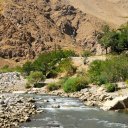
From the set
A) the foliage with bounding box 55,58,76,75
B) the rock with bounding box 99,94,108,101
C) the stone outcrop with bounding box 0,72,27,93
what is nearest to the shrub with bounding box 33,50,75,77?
the foliage with bounding box 55,58,76,75

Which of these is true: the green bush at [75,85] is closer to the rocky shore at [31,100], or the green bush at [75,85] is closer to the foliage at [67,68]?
the rocky shore at [31,100]

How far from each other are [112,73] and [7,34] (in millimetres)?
117144

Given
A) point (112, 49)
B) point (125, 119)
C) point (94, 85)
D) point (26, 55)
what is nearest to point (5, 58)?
point (26, 55)

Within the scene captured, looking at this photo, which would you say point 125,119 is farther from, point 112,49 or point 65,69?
point 112,49

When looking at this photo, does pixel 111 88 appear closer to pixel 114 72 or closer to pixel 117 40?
pixel 114 72

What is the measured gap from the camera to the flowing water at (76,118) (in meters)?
40.2

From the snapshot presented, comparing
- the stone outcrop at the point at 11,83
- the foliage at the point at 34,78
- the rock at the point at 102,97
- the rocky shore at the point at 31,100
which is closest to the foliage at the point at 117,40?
the stone outcrop at the point at 11,83

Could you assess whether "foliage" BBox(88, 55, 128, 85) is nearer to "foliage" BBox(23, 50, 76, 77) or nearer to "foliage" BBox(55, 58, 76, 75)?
"foliage" BBox(55, 58, 76, 75)

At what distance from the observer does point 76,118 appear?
146 feet

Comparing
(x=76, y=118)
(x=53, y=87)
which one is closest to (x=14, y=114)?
(x=76, y=118)

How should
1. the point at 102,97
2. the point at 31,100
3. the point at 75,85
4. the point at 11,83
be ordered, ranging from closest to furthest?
1. the point at 102,97
2. the point at 31,100
3. the point at 75,85
4. the point at 11,83

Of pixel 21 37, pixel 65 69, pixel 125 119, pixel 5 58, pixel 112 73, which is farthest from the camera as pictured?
pixel 21 37

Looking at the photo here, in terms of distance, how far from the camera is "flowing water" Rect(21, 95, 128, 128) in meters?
40.2

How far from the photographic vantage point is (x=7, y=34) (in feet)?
603
